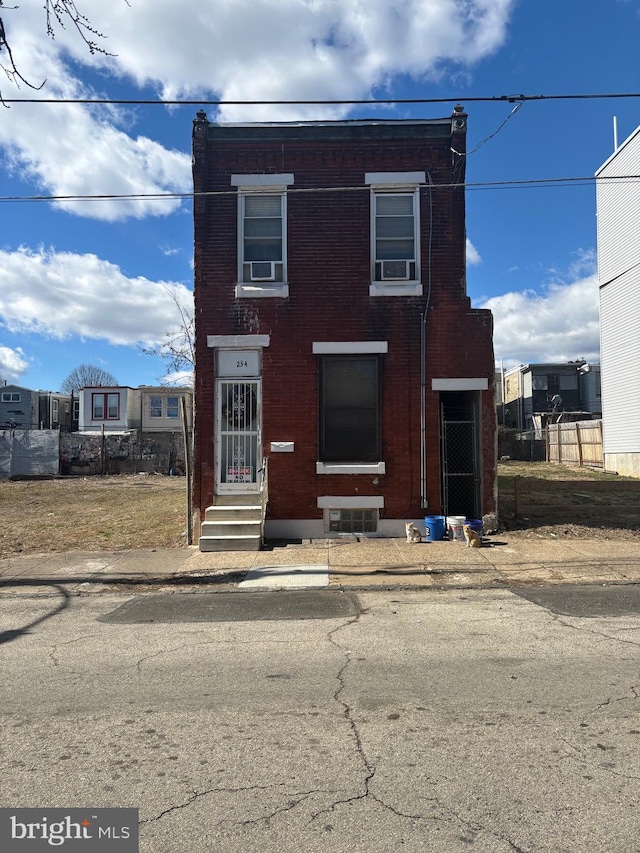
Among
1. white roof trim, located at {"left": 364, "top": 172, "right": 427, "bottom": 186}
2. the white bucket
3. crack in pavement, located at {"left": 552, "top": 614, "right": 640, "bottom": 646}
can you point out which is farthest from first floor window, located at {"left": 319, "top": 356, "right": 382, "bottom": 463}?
crack in pavement, located at {"left": 552, "top": 614, "right": 640, "bottom": 646}

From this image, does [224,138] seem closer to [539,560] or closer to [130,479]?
[539,560]

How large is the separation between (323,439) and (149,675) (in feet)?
23.2

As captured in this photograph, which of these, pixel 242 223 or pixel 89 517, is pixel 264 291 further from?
pixel 89 517

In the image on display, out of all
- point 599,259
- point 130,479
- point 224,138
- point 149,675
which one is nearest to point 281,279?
point 224,138

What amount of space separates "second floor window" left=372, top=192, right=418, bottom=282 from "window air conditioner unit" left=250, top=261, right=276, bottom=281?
6.80ft

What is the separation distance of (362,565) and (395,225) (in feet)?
22.3

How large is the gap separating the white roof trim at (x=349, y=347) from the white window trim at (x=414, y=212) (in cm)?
100

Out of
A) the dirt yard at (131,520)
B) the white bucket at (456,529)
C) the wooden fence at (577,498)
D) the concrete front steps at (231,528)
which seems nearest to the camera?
the concrete front steps at (231,528)

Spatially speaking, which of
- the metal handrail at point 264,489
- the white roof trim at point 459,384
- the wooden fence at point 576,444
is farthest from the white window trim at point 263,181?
the wooden fence at point 576,444

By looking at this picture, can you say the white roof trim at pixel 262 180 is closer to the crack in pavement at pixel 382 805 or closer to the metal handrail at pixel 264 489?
the metal handrail at pixel 264 489

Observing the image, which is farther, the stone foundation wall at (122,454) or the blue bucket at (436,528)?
the stone foundation wall at (122,454)

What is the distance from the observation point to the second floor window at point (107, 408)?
157ft

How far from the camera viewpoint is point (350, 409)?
11688 mm

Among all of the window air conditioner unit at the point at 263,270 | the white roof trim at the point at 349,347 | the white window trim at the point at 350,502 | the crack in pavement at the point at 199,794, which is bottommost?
the crack in pavement at the point at 199,794
